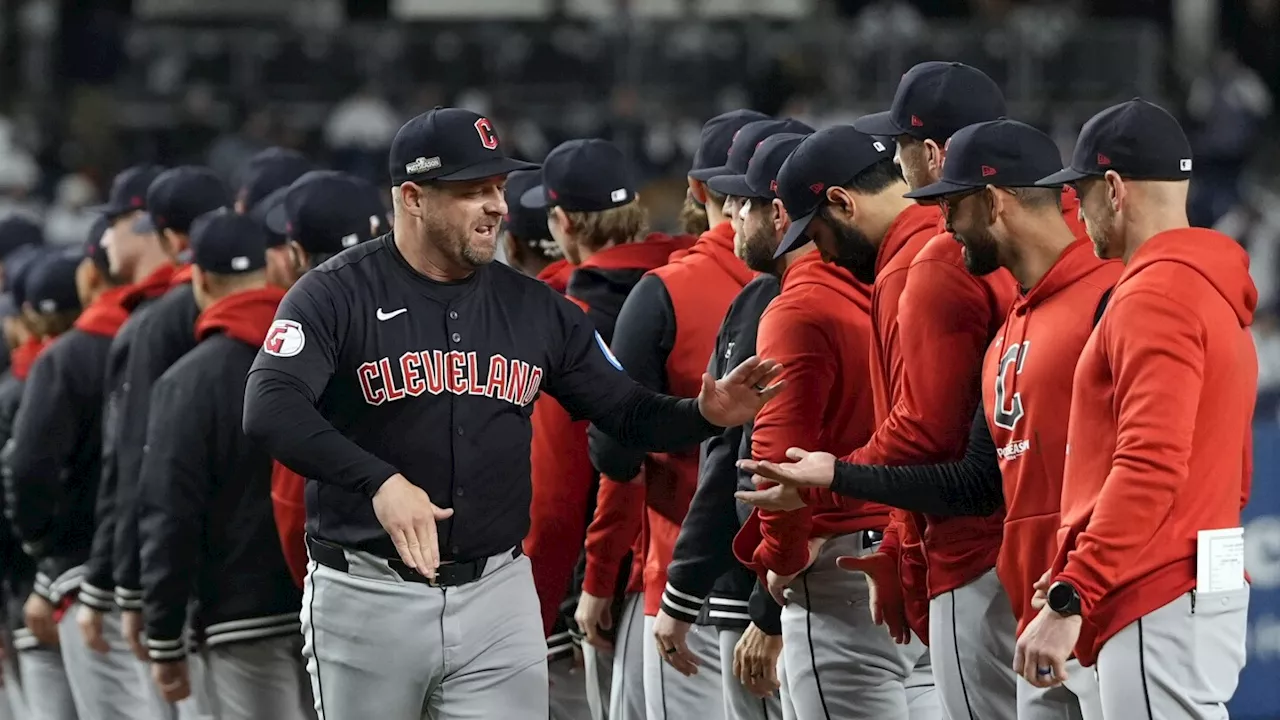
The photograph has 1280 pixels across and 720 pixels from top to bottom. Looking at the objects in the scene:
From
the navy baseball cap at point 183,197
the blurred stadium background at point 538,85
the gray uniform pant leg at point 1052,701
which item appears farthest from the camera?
the blurred stadium background at point 538,85

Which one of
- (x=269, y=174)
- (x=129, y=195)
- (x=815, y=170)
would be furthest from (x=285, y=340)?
(x=269, y=174)

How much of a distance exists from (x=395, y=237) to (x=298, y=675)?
2115mm

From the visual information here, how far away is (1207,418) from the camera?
13.3ft

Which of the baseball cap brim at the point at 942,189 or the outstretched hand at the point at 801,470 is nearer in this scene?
the baseball cap brim at the point at 942,189

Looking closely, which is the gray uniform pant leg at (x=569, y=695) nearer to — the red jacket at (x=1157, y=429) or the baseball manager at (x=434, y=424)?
the baseball manager at (x=434, y=424)

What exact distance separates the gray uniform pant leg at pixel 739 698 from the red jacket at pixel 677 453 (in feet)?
0.90

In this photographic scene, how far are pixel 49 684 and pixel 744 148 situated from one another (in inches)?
169

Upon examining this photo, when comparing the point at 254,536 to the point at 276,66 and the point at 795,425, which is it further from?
the point at 276,66

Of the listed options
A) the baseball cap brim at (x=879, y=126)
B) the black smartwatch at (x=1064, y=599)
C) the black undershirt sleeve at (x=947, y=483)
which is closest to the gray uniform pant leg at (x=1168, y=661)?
the black smartwatch at (x=1064, y=599)

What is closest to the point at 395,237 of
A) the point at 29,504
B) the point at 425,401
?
the point at 425,401

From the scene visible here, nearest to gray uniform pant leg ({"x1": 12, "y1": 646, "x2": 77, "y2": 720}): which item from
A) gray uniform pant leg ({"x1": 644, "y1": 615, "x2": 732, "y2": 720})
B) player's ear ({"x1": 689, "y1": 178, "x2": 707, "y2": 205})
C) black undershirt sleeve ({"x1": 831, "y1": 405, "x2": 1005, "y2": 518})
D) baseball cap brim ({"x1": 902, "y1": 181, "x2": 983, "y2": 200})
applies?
gray uniform pant leg ({"x1": 644, "y1": 615, "x2": 732, "y2": 720})

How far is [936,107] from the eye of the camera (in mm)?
5133

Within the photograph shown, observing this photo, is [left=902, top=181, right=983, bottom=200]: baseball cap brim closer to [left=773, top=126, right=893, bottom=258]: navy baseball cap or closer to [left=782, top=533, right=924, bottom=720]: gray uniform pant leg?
[left=773, top=126, right=893, bottom=258]: navy baseball cap

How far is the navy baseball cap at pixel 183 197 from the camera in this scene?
7375 millimetres
